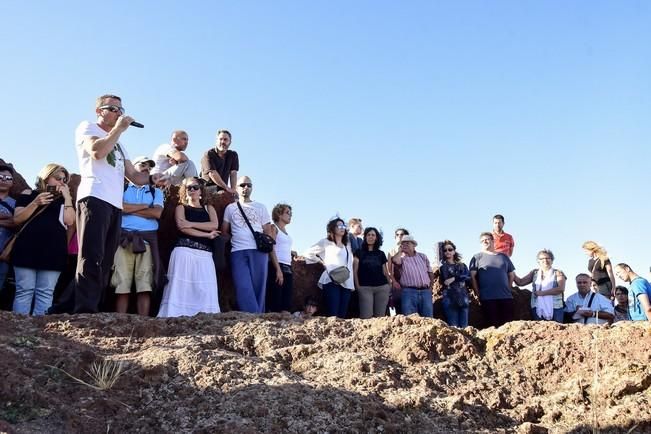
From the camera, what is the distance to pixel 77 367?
4199 millimetres

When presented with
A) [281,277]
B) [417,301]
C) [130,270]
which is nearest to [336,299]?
[281,277]

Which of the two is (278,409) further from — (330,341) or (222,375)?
(330,341)

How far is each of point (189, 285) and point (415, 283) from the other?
11.0ft

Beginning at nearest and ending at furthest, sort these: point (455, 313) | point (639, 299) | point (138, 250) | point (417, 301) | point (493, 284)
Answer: point (138, 250) < point (639, 299) < point (417, 301) < point (455, 313) < point (493, 284)

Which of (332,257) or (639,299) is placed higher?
(332,257)

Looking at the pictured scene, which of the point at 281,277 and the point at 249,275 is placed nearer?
the point at 249,275

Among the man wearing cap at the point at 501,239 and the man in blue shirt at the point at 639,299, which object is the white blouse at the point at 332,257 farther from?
the man in blue shirt at the point at 639,299

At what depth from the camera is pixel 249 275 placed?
798 cm

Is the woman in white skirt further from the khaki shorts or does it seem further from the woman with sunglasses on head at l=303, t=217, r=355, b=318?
the woman with sunglasses on head at l=303, t=217, r=355, b=318

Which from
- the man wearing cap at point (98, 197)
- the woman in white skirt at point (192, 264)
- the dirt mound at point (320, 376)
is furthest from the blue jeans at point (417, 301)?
the man wearing cap at point (98, 197)

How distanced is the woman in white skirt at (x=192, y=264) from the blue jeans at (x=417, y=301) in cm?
288

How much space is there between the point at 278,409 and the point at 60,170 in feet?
14.6

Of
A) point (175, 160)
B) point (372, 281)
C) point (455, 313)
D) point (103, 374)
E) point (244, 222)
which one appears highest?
point (175, 160)

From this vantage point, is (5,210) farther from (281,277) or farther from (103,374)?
(103,374)
